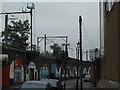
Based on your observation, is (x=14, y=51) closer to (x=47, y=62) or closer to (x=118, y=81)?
(x=47, y=62)

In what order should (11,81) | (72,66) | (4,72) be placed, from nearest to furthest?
(4,72), (11,81), (72,66)

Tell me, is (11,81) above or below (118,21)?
below

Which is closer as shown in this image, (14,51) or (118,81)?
(118,81)

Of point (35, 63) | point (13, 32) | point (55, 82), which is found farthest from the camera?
point (13, 32)

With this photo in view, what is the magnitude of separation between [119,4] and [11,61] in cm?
3725

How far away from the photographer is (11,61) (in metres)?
56.8

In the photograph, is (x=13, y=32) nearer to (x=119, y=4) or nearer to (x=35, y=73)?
(x=35, y=73)

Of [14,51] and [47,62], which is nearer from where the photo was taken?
[14,51]

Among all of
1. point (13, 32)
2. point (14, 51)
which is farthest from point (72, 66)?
point (14, 51)

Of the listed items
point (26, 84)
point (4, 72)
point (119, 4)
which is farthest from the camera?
point (4, 72)

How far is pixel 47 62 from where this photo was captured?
83.9 meters

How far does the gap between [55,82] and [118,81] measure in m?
4.98

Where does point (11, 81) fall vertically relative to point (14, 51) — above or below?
below

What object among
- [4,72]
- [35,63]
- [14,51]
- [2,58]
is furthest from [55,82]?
[35,63]
